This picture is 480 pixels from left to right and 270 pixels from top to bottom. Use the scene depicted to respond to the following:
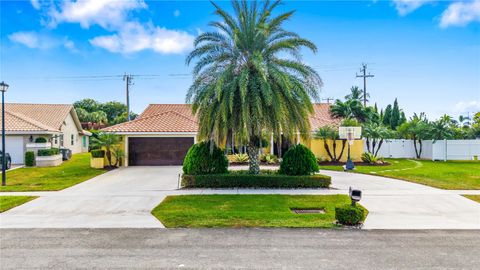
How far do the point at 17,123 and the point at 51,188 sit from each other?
14.7m

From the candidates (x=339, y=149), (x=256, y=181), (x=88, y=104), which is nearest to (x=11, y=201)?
(x=256, y=181)

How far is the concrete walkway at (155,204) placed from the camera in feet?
28.5

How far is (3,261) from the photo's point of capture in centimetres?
607

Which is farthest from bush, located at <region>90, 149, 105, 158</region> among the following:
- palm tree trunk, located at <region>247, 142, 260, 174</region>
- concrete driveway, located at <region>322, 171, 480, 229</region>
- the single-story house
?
concrete driveway, located at <region>322, 171, 480, 229</region>

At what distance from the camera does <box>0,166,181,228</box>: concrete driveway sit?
8.75 meters

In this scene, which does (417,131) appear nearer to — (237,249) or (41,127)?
(237,249)

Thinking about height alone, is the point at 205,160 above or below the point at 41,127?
below

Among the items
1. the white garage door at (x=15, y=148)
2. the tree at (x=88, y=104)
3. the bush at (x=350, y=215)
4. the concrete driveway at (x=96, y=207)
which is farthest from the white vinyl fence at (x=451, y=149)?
the tree at (x=88, y=104)

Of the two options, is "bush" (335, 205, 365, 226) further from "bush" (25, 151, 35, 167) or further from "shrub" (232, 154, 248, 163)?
"bush" (25, 151, 35, 167)

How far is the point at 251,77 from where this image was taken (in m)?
13.6

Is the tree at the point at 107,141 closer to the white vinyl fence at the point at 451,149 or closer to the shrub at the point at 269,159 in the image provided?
the shrub at the point at 269,159

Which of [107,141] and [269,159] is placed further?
[269,159]

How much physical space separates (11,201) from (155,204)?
511 cm

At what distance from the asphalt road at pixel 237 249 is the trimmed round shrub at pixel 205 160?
252 inches
